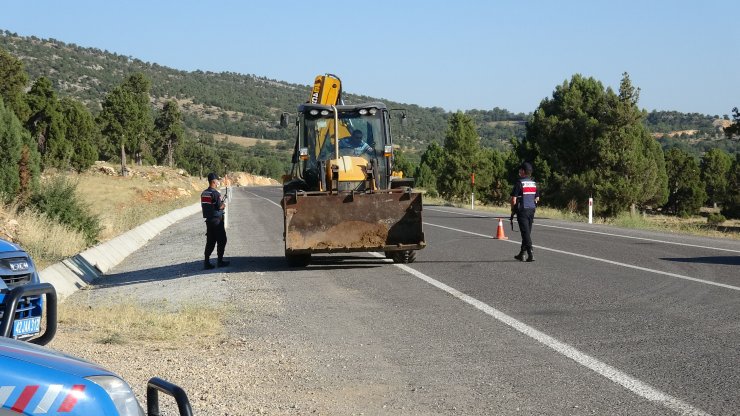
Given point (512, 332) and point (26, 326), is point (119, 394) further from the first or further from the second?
point (512, 332)

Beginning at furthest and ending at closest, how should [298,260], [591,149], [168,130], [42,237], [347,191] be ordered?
[168,130]
[591,149]
[42,237]
[298,260]
[347,191]

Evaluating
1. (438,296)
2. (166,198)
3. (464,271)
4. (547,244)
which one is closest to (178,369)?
(438,296)

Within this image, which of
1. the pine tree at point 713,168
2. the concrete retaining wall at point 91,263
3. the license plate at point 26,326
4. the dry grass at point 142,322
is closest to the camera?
the license plate at point 26,326

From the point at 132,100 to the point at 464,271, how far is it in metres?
78.1

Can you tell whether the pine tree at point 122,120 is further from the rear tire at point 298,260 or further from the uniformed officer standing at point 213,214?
the rear tire at point 298,260

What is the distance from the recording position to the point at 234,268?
56.2ft

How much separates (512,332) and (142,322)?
13.5ft

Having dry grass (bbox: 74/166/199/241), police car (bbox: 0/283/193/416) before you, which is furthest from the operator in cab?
dry grass (bbox: 74/166/199/241)

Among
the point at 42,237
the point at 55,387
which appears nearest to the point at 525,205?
the point at 42,237

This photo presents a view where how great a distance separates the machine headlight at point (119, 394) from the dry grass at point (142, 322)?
6090mm

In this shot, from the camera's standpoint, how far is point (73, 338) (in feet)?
29.9

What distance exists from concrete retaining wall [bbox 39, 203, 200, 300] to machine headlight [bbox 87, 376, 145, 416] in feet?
35.3

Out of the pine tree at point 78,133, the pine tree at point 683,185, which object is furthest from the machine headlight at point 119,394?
the pine tree at point 683,185

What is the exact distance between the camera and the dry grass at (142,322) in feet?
30.4
